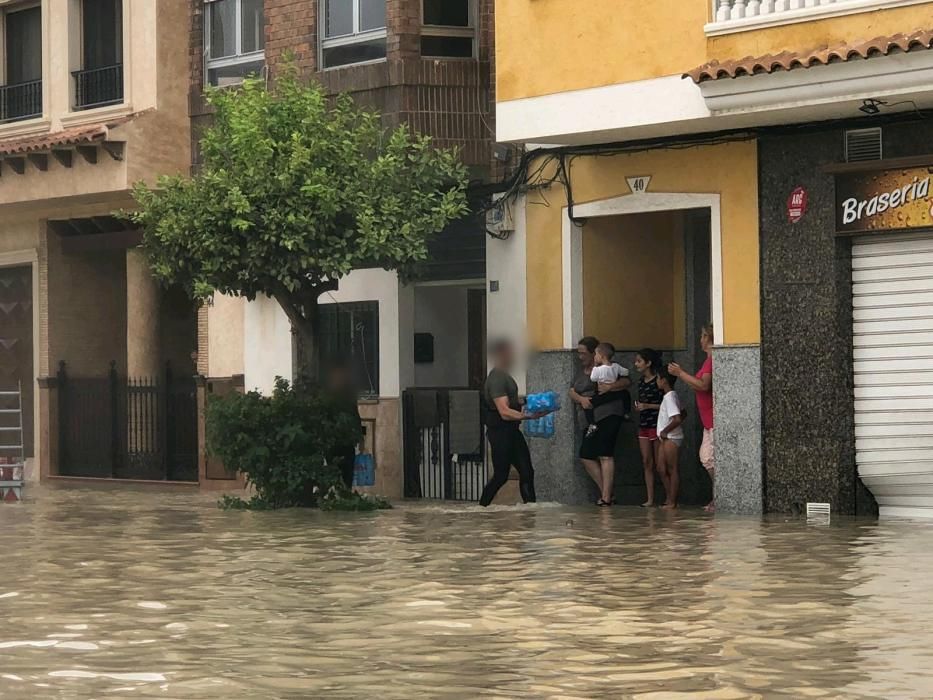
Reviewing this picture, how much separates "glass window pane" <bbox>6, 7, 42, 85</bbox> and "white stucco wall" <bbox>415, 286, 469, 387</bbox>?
8859mm

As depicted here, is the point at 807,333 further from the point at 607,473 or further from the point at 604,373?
the point at 607,473

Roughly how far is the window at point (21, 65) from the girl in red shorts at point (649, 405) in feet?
42.0

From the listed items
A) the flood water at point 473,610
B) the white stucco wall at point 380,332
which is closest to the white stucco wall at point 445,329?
the white stucco wall at point 380,332

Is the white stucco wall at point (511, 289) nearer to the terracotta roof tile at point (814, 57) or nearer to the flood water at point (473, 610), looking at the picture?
the flood water at point (473, 610)

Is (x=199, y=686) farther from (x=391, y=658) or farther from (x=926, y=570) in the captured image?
(x=926, y=570)

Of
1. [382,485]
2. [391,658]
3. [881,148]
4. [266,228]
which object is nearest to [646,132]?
[881,148]

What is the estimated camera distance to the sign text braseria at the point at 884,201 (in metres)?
17.9

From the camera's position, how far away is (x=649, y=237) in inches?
862

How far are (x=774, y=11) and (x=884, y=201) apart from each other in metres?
2.03

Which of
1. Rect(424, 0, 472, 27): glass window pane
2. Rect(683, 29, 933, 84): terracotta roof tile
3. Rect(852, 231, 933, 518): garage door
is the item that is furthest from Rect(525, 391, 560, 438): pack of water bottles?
Rect(424, 0, 472, 27): glass window pane

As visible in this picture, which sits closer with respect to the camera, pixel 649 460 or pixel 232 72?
pixel 649 460

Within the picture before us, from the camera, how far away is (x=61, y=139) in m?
26.5

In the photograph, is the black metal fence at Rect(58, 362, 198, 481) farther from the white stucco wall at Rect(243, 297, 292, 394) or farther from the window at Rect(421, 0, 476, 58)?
the window at Rect(421, 0, 476, 58)

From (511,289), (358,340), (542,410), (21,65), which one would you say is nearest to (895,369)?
(542,410)
